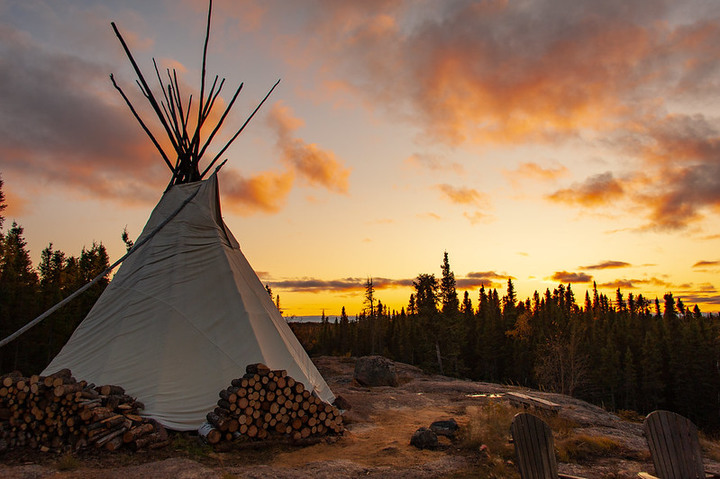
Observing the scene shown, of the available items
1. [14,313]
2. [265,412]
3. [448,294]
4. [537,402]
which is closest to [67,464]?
[265,412]

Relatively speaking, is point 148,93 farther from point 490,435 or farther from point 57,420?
point 490,435

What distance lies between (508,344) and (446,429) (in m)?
51.8

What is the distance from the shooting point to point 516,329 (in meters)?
54.2

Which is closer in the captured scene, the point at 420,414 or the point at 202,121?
the point at 420,414

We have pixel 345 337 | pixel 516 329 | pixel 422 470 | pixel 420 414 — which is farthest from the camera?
pixel 345 337

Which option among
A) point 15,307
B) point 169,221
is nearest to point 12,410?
point 169,221

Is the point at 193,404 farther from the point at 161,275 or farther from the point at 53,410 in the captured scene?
the point at 161,275

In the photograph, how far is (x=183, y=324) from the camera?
8.45 m

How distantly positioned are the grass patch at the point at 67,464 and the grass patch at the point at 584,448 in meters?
7.18

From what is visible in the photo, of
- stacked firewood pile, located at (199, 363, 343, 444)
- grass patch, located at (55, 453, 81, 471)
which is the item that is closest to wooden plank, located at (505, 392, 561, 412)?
stacked firewood pile, located at (199, 363, 343, 444)

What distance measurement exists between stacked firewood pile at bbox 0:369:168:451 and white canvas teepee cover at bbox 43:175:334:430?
2.58 ft

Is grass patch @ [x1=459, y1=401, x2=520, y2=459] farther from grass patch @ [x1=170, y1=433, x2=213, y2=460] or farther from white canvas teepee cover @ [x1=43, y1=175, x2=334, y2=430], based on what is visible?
grass patch @ [x1=170, y1=433, x2=213, y2=460]

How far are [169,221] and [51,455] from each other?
513 centimetres

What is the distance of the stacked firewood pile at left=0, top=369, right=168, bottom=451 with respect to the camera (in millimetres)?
6363
